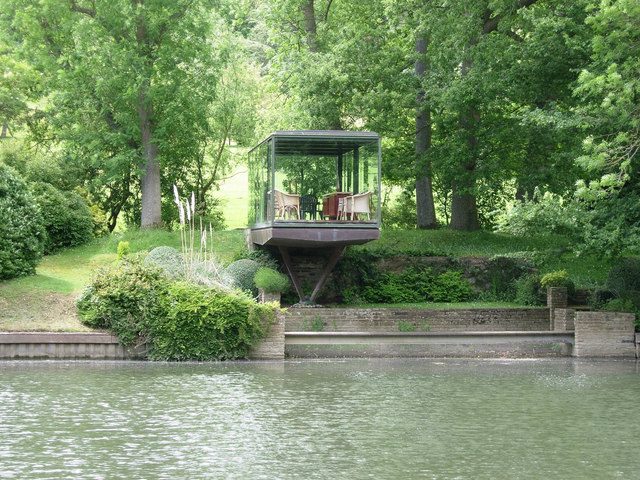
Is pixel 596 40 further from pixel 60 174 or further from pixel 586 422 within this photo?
pixel 60 174

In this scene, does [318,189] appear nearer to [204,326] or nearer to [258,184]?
[258,184]

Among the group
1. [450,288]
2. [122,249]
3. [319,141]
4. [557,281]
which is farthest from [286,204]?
[557,281]

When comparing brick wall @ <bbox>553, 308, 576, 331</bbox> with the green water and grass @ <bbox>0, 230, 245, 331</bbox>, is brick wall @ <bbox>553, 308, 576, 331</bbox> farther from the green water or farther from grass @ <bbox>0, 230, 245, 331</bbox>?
grass @ <bbox>0, 230, 245, 331</bbox>

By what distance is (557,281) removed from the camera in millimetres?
27609

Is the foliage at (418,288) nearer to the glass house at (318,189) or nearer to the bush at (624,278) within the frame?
the glass house at (318,189)

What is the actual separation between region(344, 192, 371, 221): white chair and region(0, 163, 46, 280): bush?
788 centimetres

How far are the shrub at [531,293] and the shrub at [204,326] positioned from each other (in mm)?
8528

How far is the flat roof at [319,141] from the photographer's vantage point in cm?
2631

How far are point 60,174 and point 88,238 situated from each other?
94.2 inches

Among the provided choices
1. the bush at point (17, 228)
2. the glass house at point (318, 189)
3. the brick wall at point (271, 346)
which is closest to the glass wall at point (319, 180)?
the glass house at point (318, 189)

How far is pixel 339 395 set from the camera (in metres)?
18.2

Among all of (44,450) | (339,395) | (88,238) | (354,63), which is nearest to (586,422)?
(339,395)

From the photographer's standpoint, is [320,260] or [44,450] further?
[320,260]

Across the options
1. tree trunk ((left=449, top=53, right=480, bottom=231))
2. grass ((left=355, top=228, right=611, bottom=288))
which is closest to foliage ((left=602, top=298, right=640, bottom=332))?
grass ((left=355, top=228, right=611, bottom=288))
